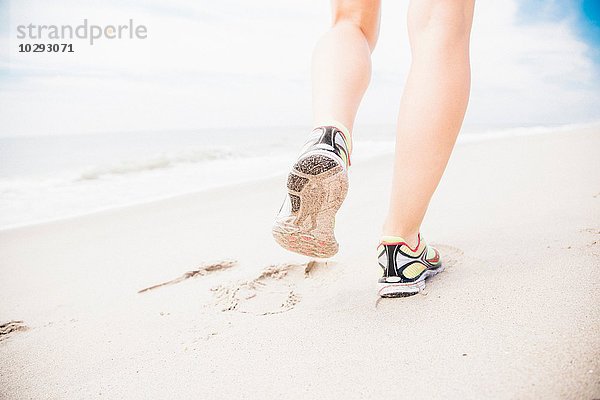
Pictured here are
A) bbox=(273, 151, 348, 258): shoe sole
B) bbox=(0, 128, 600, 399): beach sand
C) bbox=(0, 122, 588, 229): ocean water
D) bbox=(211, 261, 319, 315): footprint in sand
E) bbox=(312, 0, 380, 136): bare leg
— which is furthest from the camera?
bbox=(0, 122, 588, 229): ocean water

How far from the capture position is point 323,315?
3.51 ft

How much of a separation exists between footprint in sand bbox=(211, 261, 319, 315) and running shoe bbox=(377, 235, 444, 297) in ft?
0.89

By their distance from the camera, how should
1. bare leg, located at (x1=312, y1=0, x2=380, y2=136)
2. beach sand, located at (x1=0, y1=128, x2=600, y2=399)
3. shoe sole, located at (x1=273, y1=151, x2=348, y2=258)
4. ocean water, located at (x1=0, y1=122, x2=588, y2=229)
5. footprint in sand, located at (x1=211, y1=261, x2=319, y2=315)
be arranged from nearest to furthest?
beach sand, located at (x1=0, y1=128, x2=600, y2=399) < shoe sole, located at (x1=273, y1=151, x2=348, y2=258) < bare leg, located at (x1=312, y1=0, x2=380, y2=136) < footprint in sand, located at (x1=211, y1=261, x2=319, y2=315) < ocean water, located at (x1=0, y1=122, x2=588, y2=229)

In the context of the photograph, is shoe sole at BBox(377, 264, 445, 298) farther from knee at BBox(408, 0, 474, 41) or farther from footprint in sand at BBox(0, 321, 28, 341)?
footprint in sand at BBox(0, 321, 28, 341)

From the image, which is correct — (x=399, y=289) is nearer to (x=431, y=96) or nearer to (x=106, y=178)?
(x=431, y=96)

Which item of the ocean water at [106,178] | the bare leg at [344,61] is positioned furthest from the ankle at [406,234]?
the ocean water at [106,178]

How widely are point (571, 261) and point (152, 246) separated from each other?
→ 67.5 inches

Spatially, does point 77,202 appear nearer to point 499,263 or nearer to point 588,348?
point 499,263

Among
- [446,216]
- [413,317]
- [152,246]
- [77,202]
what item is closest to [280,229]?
[413,317]

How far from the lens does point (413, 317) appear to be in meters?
0.98

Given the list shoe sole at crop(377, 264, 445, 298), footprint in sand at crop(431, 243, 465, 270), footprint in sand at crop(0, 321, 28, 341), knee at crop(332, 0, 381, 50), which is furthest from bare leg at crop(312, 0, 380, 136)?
footprint in sand at crop(0, 321, 28, 341)

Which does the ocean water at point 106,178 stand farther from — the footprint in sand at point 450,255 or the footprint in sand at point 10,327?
the footprint in sand at point 450,255

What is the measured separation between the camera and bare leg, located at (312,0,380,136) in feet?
3.56

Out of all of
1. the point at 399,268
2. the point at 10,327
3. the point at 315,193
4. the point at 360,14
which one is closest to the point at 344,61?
the point at 360,14
